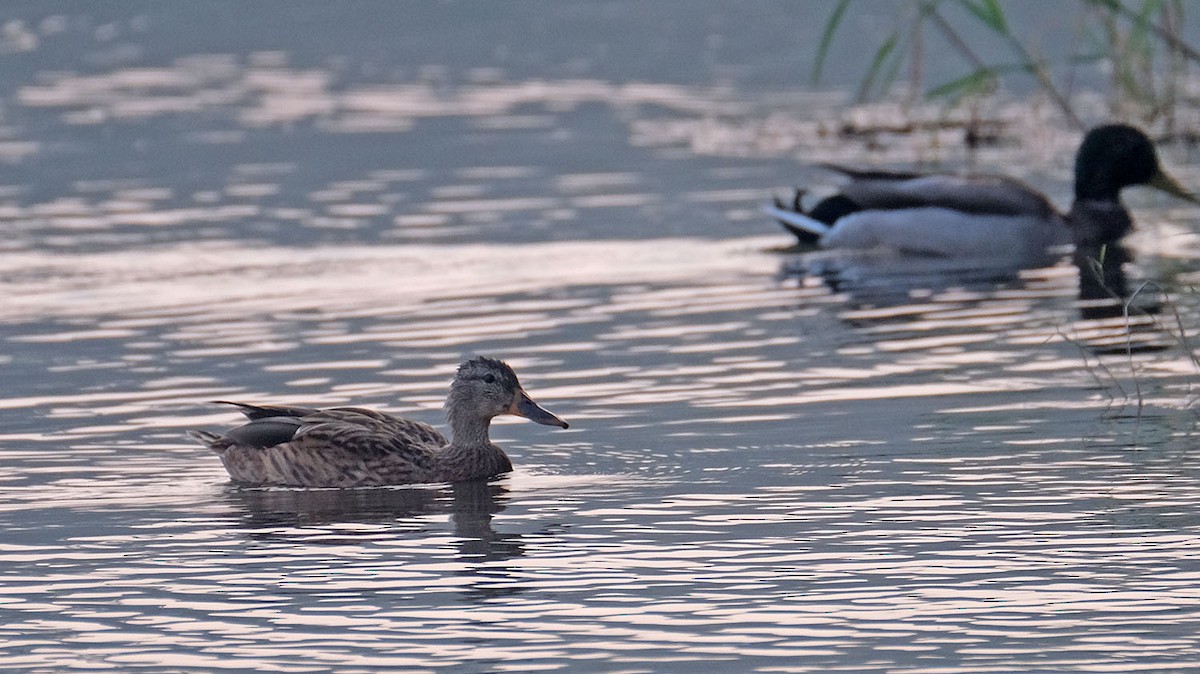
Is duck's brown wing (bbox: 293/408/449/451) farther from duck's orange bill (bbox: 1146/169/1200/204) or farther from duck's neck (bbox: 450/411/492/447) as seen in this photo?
duck's orange bill (bbox: 1146/169/1200/204)

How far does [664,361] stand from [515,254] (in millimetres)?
4445

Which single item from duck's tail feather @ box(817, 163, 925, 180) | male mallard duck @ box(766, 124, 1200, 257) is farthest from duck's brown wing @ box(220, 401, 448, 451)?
male mallard duck @ box(766, 124, 1200, 257)

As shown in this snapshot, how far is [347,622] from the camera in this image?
289 inches

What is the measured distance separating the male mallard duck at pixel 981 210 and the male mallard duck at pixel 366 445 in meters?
7.67

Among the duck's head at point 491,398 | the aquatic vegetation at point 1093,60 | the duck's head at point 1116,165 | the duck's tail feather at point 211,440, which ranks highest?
the aquatic vegetation at point 1093,60

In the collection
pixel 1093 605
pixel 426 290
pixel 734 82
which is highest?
pixel 734 82

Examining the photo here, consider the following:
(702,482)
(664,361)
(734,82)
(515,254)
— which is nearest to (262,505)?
(702,482)

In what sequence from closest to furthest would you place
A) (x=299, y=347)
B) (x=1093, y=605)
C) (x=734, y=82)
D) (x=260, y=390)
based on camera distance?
(x=1093, y=605)
(x=260, y=390)
(x=299, y=347)
(x=734, y=82)

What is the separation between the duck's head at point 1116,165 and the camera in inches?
698

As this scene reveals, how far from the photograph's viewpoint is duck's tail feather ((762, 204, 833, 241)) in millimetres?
17656

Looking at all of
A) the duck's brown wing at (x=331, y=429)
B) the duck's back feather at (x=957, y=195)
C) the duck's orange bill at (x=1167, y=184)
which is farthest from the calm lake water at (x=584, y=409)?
the duck's back feather at (x=957, y=195)

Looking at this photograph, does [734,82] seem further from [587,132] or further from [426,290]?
[426,290]

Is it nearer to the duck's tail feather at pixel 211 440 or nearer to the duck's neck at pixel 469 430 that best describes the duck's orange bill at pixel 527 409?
the duck's neck at pixel 469 430

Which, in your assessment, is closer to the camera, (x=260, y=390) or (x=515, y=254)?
(x=260, y=390)
